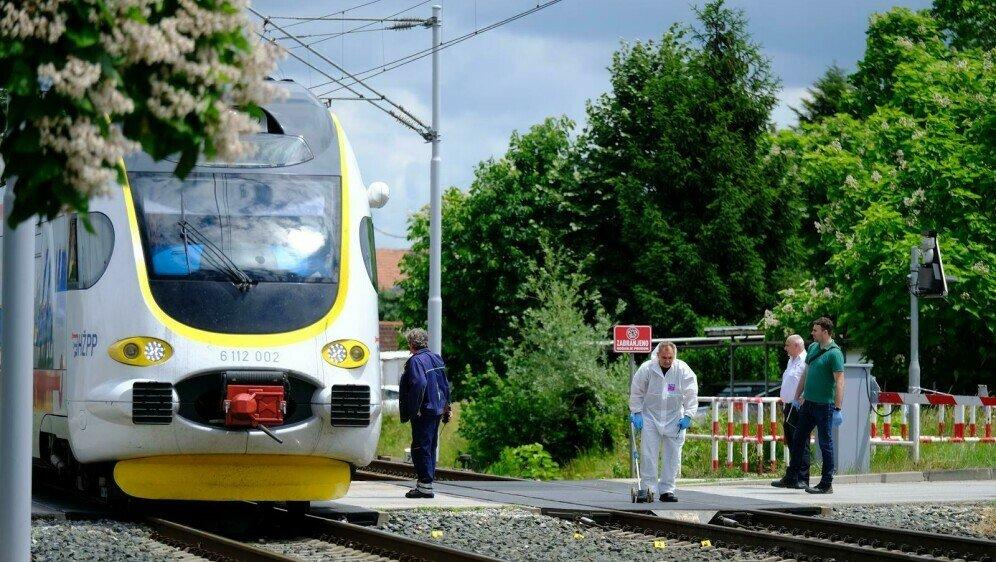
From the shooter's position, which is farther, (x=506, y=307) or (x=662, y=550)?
(x=506, y=307)

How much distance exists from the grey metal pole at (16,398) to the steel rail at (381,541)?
398 centimetres

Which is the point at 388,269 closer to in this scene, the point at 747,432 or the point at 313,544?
the point at 747,432

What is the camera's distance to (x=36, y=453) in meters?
15.6

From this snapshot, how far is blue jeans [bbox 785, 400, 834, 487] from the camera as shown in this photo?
17.5m

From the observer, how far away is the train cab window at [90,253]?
42.9ft

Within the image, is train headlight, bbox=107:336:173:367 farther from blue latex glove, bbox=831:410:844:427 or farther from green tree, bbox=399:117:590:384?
green tree, bbox=399:117:590:384

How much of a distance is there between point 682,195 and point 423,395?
39.7 metres

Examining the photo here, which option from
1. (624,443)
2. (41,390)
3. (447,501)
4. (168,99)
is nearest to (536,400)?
(624,443)

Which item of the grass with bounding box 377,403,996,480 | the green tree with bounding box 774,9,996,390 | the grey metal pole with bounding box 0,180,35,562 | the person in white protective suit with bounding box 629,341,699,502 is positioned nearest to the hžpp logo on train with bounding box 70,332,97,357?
the person in white protective suit with bounding box 629,341,699,502

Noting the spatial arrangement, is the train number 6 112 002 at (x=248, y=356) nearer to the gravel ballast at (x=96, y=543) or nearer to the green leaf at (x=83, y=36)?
the gravel ballast at (x=96, y=543)

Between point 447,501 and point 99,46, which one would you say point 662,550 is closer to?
point 447,501

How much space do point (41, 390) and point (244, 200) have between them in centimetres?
304

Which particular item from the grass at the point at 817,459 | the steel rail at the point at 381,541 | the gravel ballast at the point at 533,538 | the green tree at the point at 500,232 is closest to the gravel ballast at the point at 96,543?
the steel rail at the point at 381,541

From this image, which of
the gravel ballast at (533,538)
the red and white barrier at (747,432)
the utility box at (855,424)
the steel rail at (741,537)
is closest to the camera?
the steel rail at (741,537)
